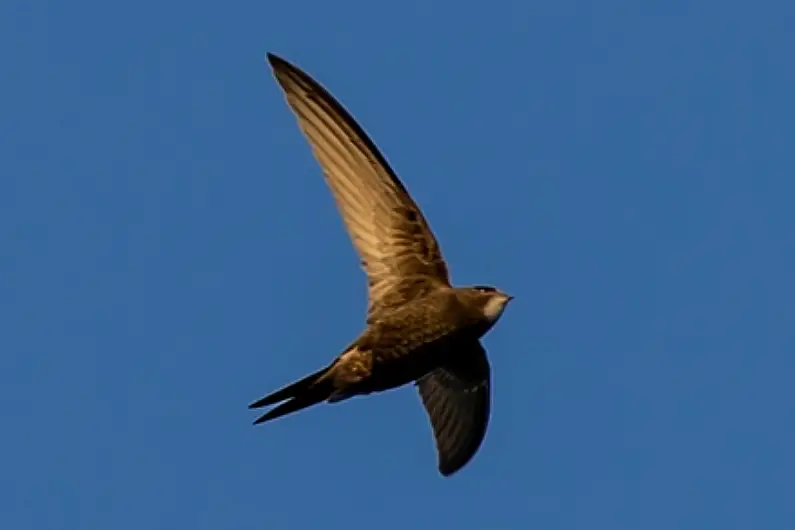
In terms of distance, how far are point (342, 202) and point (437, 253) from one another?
0.67m

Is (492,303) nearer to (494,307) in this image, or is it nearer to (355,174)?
(494,307)

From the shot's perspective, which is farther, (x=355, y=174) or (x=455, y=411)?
(x=355, y=174)

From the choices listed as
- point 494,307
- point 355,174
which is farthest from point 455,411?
point 355,174

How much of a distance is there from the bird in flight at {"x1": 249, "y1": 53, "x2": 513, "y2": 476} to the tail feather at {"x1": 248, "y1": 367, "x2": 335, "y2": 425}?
201 mm

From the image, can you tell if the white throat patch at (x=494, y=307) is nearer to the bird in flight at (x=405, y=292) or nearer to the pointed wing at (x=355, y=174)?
the bird in flight at (x=405, y=292)

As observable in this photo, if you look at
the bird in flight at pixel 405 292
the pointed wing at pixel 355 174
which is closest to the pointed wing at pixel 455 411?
the bird in flight at pixel 405 292

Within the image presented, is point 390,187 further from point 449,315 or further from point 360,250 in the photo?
point 449,315

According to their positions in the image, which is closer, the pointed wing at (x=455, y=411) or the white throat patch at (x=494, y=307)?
the white throat patch at (x=494, y=307)

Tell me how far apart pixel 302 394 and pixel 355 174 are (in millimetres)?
1844

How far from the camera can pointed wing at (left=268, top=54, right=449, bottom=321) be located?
468 inches

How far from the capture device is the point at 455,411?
1186 centimetres

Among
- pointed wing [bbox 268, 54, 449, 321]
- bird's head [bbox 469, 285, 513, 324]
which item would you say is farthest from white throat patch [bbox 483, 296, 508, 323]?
pointed wing [bbox 268, 54, 449, 321]

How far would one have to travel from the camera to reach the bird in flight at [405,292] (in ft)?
35.7

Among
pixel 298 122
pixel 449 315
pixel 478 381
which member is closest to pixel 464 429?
pixel 478 381
